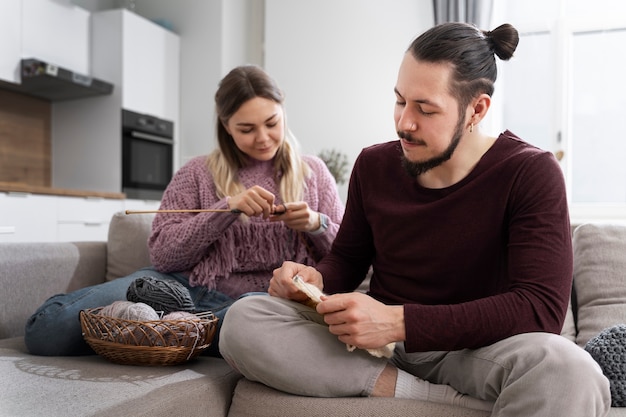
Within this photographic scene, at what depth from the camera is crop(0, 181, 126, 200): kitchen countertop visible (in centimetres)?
297

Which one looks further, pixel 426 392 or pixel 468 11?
pixel 468 11

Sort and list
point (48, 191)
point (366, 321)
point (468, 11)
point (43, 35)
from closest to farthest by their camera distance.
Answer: point (366, 321) < point (48, 191) < point (43, 35) < point (468, 11)

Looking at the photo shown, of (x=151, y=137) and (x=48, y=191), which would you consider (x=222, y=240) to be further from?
(x=151, y=137)

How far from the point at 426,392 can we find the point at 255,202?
2.36 feet

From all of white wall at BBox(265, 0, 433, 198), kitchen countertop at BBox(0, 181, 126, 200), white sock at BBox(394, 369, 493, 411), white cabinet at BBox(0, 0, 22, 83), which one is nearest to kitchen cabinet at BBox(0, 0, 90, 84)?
white cabinet at BBox(0, 0, 22, 83)

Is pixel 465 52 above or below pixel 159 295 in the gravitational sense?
above

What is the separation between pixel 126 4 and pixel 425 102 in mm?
3971

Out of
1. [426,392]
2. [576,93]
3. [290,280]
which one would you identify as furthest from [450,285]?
[576,93]

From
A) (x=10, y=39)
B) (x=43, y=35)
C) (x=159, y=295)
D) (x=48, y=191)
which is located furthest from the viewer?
(x=43, y=35)

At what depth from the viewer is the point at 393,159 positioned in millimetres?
1441

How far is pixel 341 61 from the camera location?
4195mm

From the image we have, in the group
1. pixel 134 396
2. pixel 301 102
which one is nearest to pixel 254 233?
pixel 134 396

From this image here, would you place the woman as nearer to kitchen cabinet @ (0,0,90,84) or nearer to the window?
Result: kitchen cabinet @ (0,0,90,84)

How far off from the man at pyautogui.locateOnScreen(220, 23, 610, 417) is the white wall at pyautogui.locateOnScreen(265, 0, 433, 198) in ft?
9.02
